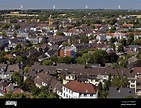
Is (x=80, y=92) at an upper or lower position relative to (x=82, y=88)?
upper

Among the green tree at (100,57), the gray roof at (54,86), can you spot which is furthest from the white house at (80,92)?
the green tree at (100,57)

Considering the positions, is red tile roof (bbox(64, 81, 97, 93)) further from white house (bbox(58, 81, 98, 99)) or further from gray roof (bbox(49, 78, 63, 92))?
gray roof (bbox(49, 78, 63, 92))

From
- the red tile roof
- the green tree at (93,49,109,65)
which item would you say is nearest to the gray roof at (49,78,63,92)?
the red tile roof

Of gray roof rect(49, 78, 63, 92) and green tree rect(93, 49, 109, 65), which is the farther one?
green tree rect(93, 49, 109, 65)

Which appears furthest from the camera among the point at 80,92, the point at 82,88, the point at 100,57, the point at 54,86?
the point at 100,57

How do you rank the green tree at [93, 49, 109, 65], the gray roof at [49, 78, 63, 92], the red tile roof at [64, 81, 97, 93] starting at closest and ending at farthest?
the red tile roof at [64, 81, 97, 93] → the gray roof at [49, 78, 63, 92] → the green tree at [93, 49, 109, 65]

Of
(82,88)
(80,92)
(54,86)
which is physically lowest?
(54,86)

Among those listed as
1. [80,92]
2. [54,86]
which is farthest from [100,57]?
[80,92]

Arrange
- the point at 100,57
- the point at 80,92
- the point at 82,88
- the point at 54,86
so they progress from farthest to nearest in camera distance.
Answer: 1. the point at 100,57
2. the point at 54,86
3. the point at 82,88
4. the point at 80,92

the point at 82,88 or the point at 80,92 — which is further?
the point at 82,88

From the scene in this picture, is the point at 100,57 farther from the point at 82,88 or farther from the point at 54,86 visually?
the point at 82,88

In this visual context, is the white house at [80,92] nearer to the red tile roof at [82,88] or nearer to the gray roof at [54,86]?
the red tile roof at [82,88]
